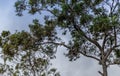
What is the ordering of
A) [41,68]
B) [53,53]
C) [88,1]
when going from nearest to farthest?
[88,1]
[53,53]
[41,68]

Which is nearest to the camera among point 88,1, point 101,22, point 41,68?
point 101,22

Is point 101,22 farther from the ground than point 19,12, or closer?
closer

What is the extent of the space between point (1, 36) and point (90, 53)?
623cm

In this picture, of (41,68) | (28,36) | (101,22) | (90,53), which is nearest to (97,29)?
(101,22)

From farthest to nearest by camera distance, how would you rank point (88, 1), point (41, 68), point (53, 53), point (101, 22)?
point (41, 68) → point (53, 53) → point (88, 1) → point (101, 22)

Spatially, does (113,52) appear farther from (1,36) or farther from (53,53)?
(1,36)

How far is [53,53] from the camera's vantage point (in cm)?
3212

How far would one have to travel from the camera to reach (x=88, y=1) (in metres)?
30.1

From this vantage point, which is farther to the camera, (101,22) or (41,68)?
(41,68)

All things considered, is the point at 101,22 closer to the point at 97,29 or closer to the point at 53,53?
the point at 97,29

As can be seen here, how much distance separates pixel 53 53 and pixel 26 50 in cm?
191

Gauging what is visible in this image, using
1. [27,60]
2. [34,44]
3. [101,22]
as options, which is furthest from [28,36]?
[101,22]

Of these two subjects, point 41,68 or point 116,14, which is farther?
point 41,68

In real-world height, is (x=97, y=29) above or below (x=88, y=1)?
below
